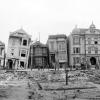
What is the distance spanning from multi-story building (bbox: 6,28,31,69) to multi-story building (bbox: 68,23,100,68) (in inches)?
558

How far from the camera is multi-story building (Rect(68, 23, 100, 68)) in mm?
49719

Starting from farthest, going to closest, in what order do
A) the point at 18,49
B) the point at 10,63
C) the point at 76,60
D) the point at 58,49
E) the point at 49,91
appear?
the point at 58,49
the point at 18,49
the point at 10,63
the point at 76,60
the point at 49,91

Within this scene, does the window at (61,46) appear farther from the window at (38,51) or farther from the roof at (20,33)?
the roof at (20,33)

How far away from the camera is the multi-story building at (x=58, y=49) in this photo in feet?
169

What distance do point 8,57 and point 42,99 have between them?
126 feet

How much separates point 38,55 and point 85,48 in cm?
1490

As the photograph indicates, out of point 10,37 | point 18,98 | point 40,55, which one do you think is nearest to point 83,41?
point 40,55

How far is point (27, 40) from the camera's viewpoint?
53.1 metres

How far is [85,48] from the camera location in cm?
5003

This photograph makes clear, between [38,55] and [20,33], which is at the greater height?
[20,33]

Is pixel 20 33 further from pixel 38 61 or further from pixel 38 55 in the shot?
pixel 38 61

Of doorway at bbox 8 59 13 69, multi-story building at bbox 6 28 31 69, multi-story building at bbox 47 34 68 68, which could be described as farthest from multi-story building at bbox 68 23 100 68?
doorway at bbox 8 59 13 69

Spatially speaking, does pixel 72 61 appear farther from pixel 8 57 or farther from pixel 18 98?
pixel 18 98

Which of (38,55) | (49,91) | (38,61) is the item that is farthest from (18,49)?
(49,91)
